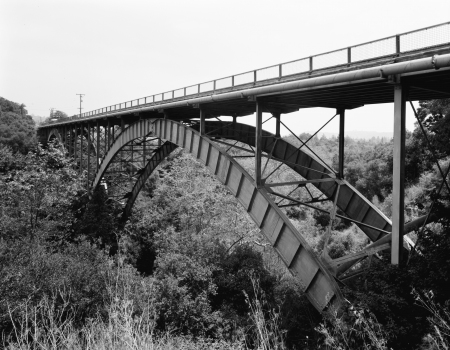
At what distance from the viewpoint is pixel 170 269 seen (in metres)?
18.1

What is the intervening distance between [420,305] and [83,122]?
32.8 metres

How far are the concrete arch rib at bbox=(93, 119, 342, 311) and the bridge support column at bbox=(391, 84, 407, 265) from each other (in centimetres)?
240

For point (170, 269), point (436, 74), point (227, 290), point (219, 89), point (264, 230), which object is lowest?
point (227, 290)

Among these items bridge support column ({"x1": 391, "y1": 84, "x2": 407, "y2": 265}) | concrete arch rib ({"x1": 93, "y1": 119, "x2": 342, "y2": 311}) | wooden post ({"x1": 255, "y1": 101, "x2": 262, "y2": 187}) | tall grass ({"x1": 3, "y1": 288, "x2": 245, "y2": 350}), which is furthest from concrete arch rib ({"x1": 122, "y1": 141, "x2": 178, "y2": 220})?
bridge support column ({"x1": 391, "y1": 84, "x2": 407, "y2": 265})

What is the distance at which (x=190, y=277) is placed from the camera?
57.5 feet

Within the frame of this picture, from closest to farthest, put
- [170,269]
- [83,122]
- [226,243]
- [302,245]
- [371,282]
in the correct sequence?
[371,282]
[302,245]
[170,269]
[226,243]
[83,122]

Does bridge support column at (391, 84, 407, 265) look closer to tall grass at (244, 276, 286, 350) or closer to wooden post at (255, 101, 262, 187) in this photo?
tall grass at (244, 276, 286, 350)

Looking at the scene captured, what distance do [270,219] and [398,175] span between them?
17.0 feet

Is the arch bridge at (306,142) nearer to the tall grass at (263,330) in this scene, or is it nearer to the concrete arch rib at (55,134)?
the tall grass at (263,330)

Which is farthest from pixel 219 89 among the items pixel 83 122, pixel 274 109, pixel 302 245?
pixel 83 122

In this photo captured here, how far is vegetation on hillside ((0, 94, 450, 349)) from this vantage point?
7.70m

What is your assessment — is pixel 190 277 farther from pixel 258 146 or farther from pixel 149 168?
pixel 149 168

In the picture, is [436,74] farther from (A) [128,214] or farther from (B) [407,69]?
(A) [128,214]

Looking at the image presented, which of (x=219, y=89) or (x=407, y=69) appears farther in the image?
(x=219, y=89)
